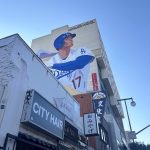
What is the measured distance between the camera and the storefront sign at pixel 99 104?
18734mm

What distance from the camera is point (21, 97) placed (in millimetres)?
7965

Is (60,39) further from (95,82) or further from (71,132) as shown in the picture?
(71,132)

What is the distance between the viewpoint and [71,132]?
12852mm

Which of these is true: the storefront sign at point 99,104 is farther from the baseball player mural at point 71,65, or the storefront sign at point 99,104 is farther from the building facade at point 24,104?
the building facade at point 24,104

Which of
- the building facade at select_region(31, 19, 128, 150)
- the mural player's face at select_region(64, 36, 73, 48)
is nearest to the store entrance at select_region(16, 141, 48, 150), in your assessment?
the building facade at select_region(31, 19, 128, 150)

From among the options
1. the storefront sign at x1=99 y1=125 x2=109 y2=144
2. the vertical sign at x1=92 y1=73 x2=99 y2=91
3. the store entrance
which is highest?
the vertical sign at x1=92 y1=73 x2=99 y2=91

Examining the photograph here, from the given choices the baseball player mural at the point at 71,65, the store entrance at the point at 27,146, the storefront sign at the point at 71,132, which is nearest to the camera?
the store entrance at the point at 27,146

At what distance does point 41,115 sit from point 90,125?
287 inches

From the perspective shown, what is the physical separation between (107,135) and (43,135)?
50.2 feet

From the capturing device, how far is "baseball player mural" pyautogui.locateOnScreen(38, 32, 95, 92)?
944 inches

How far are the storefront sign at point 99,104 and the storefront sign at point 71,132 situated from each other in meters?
5.44

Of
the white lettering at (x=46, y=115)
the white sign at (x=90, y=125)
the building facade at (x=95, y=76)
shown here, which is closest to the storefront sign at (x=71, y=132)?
the white sign at (x=90, y=125)

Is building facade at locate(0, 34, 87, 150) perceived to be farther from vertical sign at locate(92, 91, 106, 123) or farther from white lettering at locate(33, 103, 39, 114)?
vertical sign at locate(92, 91, 106, 123)

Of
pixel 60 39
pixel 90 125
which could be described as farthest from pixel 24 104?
pixel 60 39
